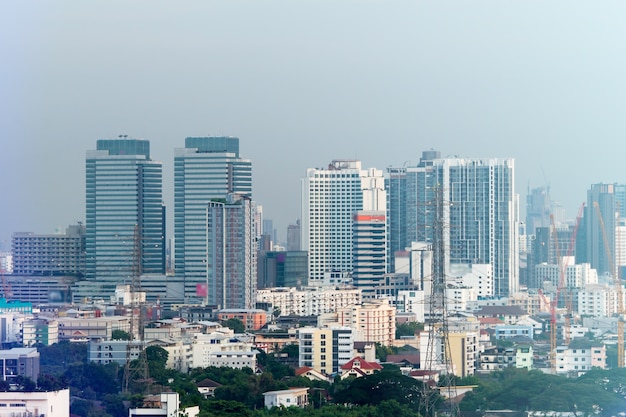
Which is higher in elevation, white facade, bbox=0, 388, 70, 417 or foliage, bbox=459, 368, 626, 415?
white facade, bbox=0, 388, 70, 417

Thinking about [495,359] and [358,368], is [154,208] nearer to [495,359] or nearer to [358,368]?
[495,359]

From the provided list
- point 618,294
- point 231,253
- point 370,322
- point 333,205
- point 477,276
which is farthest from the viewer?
point 333,205

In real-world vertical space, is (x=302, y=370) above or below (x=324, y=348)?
below

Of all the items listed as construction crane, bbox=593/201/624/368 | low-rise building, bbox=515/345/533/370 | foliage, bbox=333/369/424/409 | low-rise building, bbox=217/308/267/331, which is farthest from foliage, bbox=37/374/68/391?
low-rise building, bbox=217/308/267/331

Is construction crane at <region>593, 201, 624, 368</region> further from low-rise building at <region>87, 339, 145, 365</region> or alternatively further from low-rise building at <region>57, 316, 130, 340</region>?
low-rise building at <region>57, 316, 130, 340</region>

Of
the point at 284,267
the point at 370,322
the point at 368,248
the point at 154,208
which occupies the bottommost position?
the point at 370,322

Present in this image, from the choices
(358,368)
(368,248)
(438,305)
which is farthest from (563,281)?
(438,305)
